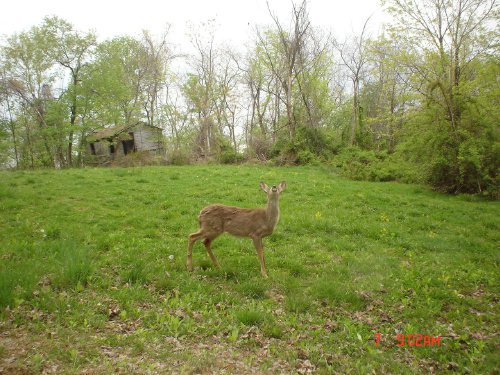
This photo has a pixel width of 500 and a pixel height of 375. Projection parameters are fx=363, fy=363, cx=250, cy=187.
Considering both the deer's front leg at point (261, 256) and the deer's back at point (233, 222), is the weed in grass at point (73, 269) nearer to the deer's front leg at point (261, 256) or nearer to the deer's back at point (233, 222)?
the deer's back at point (233, 222)

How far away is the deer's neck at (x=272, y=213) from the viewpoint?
8312 millimetres

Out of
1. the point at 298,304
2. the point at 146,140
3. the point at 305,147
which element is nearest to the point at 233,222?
the point at 298,304

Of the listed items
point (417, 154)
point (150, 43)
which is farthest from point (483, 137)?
point (150, 43)

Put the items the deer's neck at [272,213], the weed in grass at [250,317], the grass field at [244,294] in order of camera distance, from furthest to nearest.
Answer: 1. the deer's neck at [272,213]
2. the weed in grass at [250,317]
3. the grass field at [244,294]

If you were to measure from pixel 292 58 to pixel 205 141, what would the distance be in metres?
13.7

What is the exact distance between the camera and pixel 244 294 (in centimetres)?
698

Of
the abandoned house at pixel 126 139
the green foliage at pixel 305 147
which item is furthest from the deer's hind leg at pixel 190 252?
the abandoned house at pixel 126 139

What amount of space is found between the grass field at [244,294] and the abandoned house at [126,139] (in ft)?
89.7

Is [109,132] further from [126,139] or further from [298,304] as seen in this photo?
[298,304]

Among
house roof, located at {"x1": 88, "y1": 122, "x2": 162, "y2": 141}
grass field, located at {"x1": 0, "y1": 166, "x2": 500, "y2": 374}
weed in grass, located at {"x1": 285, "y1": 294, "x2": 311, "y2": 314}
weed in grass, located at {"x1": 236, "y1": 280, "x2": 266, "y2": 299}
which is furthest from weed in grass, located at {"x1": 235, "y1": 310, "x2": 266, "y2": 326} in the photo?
house roof, located at {"x1": 88, "y1": 122, "x2": 162, "y2": 141}

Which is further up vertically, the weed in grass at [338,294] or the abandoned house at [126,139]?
the abandoned house at [126,139]

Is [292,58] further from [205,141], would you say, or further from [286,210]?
[286,210]
